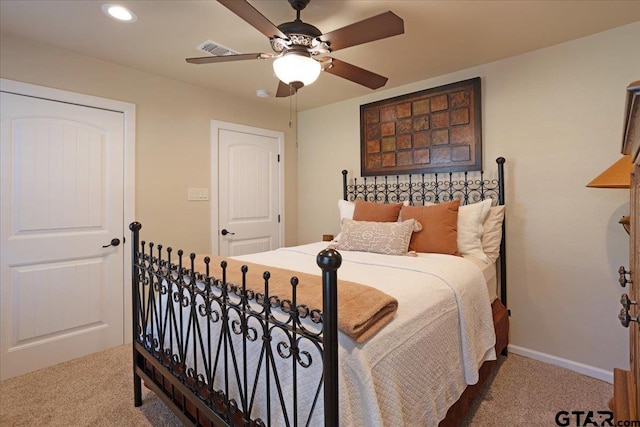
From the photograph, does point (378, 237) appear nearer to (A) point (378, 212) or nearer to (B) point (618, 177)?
(A) point (378, 212)

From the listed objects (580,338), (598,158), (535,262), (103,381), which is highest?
(598,158)

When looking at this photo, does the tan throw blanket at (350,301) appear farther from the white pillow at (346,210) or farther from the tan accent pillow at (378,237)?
the white pillow at (346,210)

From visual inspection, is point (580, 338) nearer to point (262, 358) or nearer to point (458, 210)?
point (458, 210)

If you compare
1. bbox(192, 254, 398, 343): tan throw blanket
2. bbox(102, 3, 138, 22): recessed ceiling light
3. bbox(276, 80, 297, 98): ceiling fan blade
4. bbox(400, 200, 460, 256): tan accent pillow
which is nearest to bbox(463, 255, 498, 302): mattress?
bbox(400, 200, 460, 256): tan accent pillow

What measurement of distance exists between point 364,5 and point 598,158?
1907 millimetres

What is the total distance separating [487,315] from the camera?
192cm

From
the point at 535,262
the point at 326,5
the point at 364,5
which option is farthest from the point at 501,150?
the point at 326,5

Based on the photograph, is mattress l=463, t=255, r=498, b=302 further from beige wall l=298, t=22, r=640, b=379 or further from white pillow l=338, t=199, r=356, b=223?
white pillow l=338, t=199, r=356, b=223

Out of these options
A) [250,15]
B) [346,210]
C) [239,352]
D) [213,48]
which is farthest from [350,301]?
[213,48]

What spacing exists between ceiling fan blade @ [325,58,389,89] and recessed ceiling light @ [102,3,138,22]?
1255 millimetres

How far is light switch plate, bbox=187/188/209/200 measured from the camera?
3.21m

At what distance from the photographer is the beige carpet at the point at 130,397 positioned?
1812 millimetres

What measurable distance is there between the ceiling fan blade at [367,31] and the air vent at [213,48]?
3.47ft

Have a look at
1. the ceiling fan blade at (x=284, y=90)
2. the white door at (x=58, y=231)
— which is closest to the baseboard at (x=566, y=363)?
the ceiling fan blade at (x=284, y=90)
